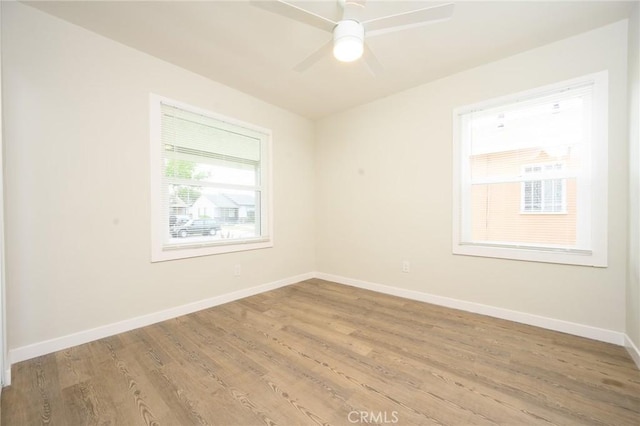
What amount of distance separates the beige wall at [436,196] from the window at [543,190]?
1.04 feet

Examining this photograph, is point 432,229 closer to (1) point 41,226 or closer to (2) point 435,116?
(2) point 435,116

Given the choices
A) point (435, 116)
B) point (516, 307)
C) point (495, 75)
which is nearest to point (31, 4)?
point (435, 116)

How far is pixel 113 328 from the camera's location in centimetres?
226

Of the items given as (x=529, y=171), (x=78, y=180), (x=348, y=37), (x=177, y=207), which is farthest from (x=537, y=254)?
(x=78, y=180)

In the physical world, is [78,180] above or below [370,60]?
below

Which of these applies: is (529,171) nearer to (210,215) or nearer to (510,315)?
(510,315)

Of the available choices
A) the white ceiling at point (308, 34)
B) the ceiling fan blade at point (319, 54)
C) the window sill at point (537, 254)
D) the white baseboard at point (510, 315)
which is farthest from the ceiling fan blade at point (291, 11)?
the white baseboard at point (510, 315)

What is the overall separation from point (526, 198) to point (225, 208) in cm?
328

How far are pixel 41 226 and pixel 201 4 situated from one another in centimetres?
Result: 207

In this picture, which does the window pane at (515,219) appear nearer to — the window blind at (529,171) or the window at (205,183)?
the window blind at (529,171)

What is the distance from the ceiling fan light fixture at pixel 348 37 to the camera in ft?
5.46

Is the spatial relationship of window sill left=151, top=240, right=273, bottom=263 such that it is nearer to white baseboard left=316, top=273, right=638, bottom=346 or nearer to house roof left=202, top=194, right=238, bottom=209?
house roof left=202, top=194, right=238, bottom=209

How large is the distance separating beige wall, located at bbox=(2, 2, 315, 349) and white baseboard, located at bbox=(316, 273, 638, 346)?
234 centimetres

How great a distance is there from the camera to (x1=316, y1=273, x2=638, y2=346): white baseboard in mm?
2116
